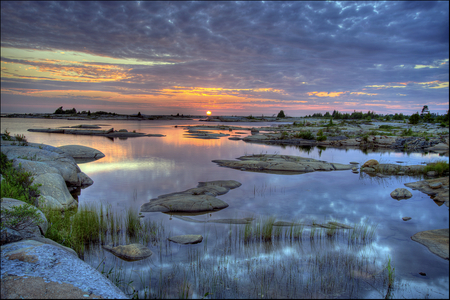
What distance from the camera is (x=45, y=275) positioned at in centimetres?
373

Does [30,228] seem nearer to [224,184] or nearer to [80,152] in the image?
[224,184]

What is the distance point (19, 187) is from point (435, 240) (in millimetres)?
11727

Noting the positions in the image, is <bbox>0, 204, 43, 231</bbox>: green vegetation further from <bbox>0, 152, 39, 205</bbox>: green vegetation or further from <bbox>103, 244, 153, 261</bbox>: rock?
<bbox>0, 152, 39, 205</bbox>: green vegetation

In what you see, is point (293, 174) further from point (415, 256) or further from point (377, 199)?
point (415, 256)

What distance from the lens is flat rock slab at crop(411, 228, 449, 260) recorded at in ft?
20.8

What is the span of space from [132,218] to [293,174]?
10714mm

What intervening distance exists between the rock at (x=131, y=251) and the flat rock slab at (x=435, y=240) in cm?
689

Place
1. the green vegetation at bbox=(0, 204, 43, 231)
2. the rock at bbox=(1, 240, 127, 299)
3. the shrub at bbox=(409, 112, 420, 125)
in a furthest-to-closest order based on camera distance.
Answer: the shrub at bbox=(409, 112, 420, 125) < the green vegetation at bbox=(0, 204, 43, 231) < the rock at bbox=(1, 240, 127, 299)

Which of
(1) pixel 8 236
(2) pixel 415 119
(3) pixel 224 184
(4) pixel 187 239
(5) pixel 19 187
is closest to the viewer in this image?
(1) pixel 8 236

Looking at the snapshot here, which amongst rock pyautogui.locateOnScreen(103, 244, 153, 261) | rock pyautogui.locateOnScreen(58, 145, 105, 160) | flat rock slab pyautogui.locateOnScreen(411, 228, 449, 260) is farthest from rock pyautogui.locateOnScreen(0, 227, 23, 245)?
rock pyautogui.locateOnScreen(58, 145, 105, 160)

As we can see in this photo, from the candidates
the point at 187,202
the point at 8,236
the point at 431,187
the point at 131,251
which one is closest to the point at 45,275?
the point at 8,236

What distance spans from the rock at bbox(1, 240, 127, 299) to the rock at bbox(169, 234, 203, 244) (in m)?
2.53

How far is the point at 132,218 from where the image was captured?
736 cm

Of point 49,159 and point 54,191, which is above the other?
point 49,159
